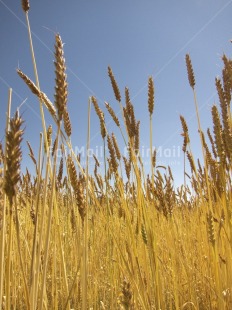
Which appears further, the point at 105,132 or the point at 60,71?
the point at 105,132

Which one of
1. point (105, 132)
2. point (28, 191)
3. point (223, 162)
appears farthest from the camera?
point (28, 191)

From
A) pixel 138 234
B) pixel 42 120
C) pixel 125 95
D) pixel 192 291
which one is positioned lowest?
pixel 192 291

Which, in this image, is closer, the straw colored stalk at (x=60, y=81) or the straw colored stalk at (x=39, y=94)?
the straw colored stalk at (x=60, y=81)

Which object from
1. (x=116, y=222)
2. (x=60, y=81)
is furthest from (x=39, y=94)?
(x=116, y=222)

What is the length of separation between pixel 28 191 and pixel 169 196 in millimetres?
1802

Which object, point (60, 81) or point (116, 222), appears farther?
point (116, 222)

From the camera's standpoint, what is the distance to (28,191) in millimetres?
2842

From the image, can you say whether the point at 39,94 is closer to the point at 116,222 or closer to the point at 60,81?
the point at 60,81

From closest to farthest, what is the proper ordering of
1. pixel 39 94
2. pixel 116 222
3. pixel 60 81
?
pixel 60 81, pixel 39 94, pixel 116 222

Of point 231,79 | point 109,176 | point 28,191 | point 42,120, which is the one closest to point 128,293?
point 42,120

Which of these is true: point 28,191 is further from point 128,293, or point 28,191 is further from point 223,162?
point 128,293

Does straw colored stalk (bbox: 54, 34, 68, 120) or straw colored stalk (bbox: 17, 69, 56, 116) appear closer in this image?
straw colored stalk (bbox: 54, 34, 68, 120)

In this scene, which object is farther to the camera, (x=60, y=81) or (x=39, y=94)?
(x=39, y=94)

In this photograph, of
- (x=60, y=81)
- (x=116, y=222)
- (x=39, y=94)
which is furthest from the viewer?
(x=116, y=222)
